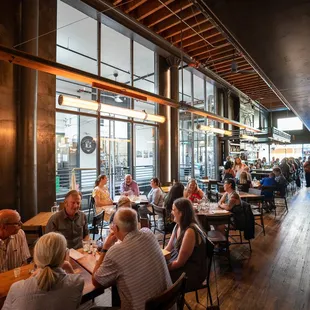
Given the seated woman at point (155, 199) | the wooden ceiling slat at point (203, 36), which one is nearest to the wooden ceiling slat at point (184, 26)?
the wooden ceiling slat at point (203, 36)

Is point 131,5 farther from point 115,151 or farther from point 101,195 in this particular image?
point 101,195

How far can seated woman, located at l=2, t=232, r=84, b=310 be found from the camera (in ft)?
4.13

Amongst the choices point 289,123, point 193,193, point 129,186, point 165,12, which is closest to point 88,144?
point 129,186

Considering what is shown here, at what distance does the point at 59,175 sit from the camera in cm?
535

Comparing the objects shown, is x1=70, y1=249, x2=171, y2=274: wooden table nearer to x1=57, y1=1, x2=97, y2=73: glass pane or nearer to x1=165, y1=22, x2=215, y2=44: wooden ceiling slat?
x1=57, y1=1, x2=97, y2=73: glass pane

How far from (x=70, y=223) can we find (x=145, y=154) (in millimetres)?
4820

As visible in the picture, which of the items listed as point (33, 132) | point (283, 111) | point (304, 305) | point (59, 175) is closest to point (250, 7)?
point (304, 305)

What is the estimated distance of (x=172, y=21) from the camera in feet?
19.4

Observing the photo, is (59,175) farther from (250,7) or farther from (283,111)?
(283,111)

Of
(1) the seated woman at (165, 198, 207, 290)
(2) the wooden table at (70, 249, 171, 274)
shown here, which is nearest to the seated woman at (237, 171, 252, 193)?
(1) the seated woman at (165, 198, 207, 290)

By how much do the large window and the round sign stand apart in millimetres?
15732

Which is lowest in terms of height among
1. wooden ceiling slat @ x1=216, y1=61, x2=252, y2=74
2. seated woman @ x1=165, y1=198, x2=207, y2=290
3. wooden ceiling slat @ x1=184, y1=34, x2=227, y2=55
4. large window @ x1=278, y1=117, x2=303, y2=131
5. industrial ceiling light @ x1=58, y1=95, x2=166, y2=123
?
seated woman @ x1=165, y1=198, x2=207, y2=290

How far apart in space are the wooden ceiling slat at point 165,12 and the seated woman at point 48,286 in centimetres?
530

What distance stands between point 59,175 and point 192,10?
4.82 meters
